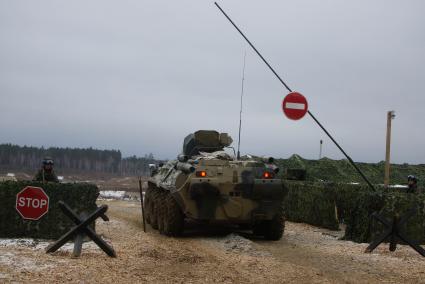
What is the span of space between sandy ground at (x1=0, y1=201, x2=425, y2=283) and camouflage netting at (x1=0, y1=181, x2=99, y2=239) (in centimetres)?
49

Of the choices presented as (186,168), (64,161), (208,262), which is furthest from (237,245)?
(64,161)

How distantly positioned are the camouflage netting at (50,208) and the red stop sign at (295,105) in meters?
4.41

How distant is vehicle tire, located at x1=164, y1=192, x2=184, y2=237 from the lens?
45.3 ft

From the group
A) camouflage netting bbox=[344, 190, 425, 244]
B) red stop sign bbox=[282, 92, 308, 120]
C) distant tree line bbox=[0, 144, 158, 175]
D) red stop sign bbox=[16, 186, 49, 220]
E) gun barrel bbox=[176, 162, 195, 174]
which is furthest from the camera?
distant tree line bbox=[0, 144, 158, 175]

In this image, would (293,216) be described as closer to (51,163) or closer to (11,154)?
(51,163)

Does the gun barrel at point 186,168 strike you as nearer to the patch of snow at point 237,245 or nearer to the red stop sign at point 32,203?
the patch of snow at point 237,245

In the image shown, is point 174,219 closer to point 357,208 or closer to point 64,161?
point 357,208

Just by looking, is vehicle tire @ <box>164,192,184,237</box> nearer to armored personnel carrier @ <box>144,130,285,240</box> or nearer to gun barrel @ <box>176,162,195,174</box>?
armored personnel carrier @ <box>144,130,285,240</box>

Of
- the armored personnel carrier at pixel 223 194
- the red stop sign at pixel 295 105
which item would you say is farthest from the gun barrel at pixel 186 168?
the red stop sign at pixel 295 105

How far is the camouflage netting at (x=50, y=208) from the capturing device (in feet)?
37.7

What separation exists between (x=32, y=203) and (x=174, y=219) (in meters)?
3.82

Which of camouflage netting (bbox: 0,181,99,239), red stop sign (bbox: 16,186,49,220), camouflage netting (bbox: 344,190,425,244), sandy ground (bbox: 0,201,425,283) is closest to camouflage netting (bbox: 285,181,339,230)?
camouflage netting (bbox: 344,190,425,244)

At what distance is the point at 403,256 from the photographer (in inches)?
452

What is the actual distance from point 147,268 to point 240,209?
4.87 m
